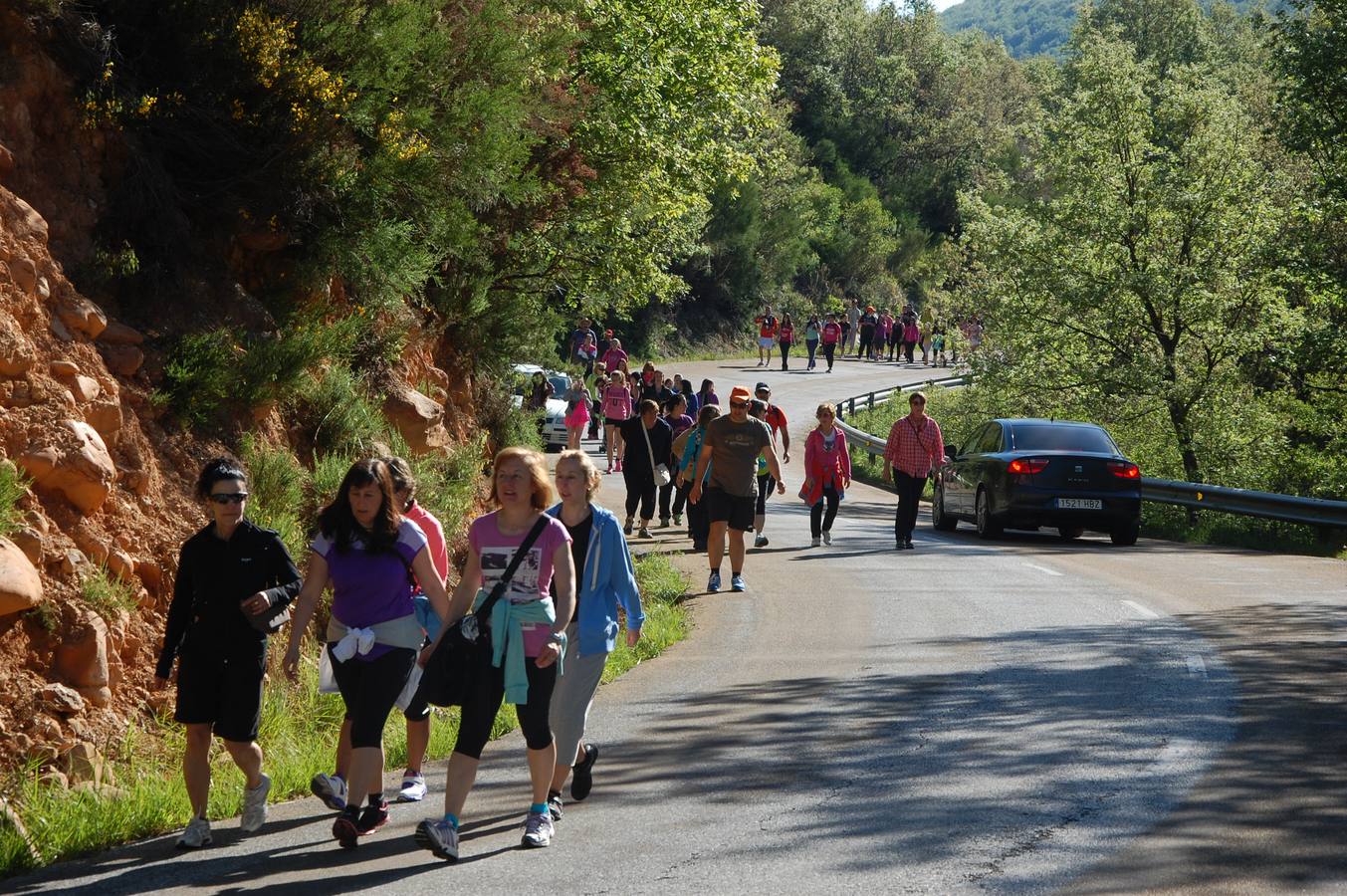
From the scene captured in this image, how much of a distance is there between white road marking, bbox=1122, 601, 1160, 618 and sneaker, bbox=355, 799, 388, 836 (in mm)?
8388

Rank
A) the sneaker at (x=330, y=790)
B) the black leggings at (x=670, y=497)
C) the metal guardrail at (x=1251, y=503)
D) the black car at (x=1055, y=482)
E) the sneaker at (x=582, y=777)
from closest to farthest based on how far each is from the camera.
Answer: the sneaker at (x=330, y=790)
the sneaker at (x=582, y=777)
the black car at (x=1055, y=482)
the metal guardrail at (x=1251, y=503)
the black leggings at (x=670, y=497)

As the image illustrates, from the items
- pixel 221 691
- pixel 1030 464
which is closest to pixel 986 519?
pixel 1030 464

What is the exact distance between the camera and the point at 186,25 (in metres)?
12.4

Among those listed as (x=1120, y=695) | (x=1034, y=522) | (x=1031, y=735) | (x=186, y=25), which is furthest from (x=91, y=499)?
(x=1034, y=522)

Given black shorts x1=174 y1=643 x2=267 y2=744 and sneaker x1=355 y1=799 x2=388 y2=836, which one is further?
black shorts x1=174 y1=643 x2=267 y2=744

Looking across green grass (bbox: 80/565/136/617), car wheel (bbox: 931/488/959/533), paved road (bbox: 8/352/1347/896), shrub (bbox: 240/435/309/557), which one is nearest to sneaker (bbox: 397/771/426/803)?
paved road (bbox: 8/352/1347/896)

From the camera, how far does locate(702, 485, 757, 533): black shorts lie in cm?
1566

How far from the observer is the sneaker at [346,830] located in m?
6.47

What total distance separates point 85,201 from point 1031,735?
7.86 meters

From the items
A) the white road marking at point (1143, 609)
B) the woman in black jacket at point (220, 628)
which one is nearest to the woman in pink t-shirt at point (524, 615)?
the woman in black jacket at point (220, 628)

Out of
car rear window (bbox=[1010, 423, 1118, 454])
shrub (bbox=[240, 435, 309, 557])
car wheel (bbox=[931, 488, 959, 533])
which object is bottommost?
car wheel (bbox=[931, 488, 959, 533])

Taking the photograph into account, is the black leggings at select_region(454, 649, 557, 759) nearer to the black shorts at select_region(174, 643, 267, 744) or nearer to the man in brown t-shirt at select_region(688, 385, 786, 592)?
the black shorts at select_region(174, 643, 267, 744)

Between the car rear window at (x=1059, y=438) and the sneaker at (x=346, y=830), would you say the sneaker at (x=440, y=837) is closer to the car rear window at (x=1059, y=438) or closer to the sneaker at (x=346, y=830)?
the sneaker at (x=346, y=830)

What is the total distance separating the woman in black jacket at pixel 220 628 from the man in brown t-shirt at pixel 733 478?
9.05 metres
